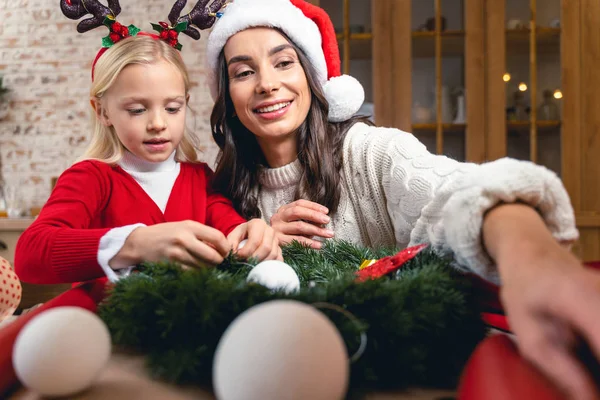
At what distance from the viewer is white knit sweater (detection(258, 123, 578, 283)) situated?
22.2 inches

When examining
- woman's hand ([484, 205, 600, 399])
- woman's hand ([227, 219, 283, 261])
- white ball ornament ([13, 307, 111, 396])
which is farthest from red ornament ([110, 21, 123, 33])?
woman's hand ([484, 205, 600, 399])

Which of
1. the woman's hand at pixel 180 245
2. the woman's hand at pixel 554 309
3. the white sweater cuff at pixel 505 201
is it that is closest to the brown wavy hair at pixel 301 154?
the woman's hand at pixel 180 245

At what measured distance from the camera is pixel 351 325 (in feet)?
1.45

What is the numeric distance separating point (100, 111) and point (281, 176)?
0.48m

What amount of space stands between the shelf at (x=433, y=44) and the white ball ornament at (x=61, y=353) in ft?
10.4

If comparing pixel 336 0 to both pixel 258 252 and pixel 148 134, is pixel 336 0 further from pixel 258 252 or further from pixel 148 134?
pixel 258 252

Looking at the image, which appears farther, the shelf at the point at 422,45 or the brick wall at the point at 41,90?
the brick wall at the point at 41,90

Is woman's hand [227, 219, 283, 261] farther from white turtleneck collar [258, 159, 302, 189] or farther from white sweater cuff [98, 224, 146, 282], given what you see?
white turtleneck collar [258, 159, 302, 189]

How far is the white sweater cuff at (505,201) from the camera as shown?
0.56 metres

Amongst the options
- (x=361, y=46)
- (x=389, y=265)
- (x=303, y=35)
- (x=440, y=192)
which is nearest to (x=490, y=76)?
(x=361, y=46)

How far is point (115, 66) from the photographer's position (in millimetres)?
1151

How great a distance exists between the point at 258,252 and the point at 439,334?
1.38 ft

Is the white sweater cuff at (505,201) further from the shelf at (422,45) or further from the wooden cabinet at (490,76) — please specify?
the shelf at (422,45)

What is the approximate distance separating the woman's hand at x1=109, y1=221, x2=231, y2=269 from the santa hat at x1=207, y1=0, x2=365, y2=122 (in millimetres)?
767
